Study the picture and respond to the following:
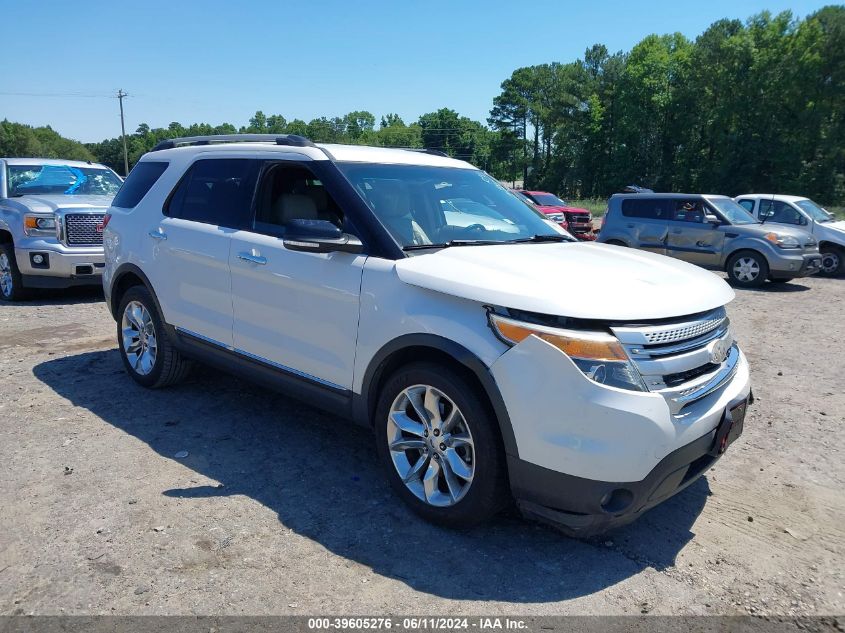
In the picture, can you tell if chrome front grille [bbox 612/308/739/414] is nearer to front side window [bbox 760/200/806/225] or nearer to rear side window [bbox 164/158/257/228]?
rear side window [bbox 164/158/257/228]

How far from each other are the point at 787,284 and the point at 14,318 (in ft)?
46.0

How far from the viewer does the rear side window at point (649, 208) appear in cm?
1342

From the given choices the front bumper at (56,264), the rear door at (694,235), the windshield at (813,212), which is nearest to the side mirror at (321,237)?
the front bumper at (56,264)

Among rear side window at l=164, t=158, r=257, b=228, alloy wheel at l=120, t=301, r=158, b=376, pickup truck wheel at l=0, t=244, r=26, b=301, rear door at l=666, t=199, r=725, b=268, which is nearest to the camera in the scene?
rear side window at l=164, t=158, r=257, b=228

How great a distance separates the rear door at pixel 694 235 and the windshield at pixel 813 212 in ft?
9.27

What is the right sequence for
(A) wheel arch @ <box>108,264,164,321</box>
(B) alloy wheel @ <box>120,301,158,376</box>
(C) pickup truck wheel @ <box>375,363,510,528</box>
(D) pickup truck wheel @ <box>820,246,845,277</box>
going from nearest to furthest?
1. (C) pickup truck wheel @ <box>375,363,510,528</box>
2. (A) wheel arch @ <box>108,264,164,321</box>
3. (B) alloy wheel @ <box>120,301,158,376</box>
4. (D) pickup truck wheel @ <box>820,246,845,277</box>

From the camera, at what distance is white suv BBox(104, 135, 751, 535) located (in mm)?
2762

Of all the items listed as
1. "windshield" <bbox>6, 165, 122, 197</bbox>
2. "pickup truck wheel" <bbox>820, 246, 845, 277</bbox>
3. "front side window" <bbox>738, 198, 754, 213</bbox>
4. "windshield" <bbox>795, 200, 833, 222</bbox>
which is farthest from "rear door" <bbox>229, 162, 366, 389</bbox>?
"pickup truck wheel" <bbox>820, 246, 845, 277</bbox>

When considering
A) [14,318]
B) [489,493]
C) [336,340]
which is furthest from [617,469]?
[14,318]

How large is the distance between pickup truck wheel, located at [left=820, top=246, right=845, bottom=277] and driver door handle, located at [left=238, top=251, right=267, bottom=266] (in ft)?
47.0

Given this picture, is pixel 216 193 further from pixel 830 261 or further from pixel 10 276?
pixel 830 261

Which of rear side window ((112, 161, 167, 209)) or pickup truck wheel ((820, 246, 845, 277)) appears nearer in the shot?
rear side window ((112, 161, 167, 209))

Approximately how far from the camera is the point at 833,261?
46.8 feet

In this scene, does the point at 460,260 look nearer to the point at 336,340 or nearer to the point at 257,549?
the point at 336,340
